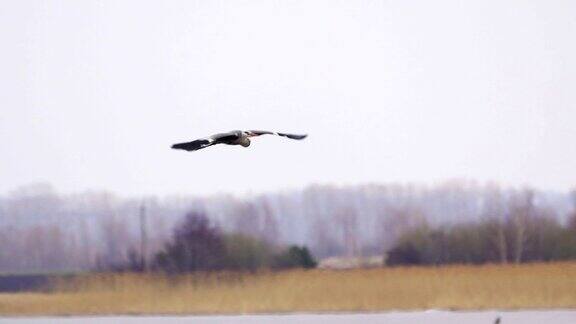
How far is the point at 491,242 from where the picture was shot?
1206 inches

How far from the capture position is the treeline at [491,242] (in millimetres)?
30047

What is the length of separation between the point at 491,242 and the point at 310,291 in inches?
143

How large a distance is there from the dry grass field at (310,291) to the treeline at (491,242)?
32 cm

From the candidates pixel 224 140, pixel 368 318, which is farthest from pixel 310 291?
pixel 224 140

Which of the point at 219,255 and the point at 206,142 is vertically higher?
the point at 206,142

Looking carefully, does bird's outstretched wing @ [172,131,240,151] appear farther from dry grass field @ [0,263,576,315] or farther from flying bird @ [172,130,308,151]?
dry grass field @ [0,263,576,315]

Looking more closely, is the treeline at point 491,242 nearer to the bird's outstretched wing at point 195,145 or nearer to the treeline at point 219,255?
the treeline at point 219,255

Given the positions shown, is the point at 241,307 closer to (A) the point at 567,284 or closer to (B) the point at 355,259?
(B) the point at 355,259

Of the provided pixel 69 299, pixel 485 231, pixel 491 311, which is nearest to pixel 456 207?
pixel 485 231

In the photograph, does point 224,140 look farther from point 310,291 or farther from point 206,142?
point 310,291

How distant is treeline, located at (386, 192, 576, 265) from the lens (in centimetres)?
3005

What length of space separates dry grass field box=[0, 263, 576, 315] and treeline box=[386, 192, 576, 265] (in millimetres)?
318

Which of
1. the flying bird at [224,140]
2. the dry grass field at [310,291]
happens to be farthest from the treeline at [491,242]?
the flying bird at [224,140]

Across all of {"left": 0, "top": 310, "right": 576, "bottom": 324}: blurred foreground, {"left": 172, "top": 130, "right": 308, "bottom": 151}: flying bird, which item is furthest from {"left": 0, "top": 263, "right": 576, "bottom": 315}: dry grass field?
{"left": 172, "top": 130, "right": 308, "bottom": 151}: flying bird
